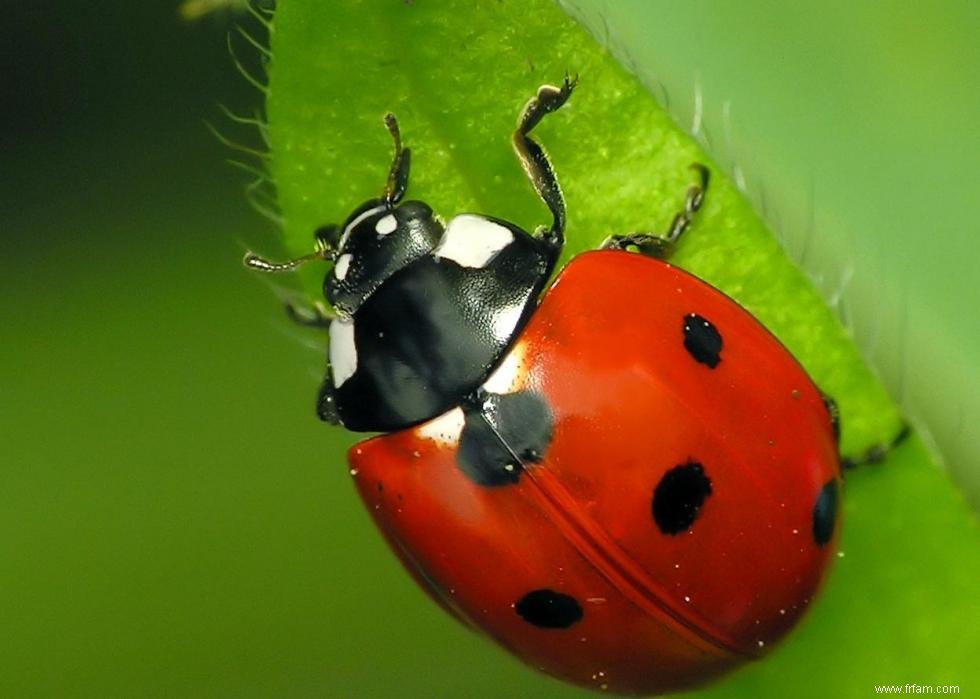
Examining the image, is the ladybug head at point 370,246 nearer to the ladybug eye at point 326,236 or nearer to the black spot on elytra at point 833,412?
the ladybug eye at point 326,236

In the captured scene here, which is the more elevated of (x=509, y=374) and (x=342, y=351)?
(x=509, y=374)

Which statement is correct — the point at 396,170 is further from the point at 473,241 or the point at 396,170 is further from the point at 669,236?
the point at 669,236

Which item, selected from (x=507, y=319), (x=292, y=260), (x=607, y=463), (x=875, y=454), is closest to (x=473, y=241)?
(x=507, y=319)

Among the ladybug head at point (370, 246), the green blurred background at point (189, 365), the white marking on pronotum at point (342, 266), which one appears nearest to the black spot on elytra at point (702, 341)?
the ladybug head at point (370, 246)

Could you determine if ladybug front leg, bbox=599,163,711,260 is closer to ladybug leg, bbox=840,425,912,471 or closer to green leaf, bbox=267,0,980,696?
green leaf, bbox=267,0,980,696

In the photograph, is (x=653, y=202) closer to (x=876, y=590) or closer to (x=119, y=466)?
(x=876, y=590)

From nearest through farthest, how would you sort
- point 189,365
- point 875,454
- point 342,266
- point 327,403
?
point 875,454 → point 342,266 → point 327,403 → point 189,365

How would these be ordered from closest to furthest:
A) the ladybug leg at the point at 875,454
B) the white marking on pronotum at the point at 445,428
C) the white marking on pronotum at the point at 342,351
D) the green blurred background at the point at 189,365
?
the ladybug leg at the point at 875,454, the white marking on pronotum at the point at 445,428, the white marking on pronotum at the point at 342,351, the green blurred background at the point at 189,365
